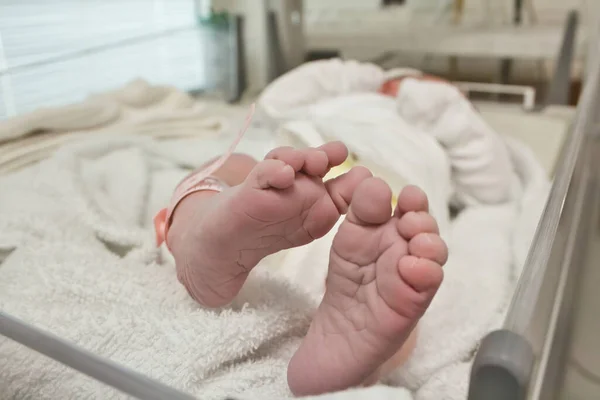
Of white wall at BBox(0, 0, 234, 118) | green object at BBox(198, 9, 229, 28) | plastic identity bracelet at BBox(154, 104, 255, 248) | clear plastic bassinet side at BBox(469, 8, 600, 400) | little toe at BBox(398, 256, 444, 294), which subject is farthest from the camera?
Result: green object at BBox(198, 9, 229, 28)

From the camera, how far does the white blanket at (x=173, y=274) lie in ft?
1.65

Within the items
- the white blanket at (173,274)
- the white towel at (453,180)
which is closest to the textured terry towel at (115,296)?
the white blanket at (173,274)

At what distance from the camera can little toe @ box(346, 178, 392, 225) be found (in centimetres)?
45

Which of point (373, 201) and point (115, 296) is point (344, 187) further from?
point (115, 296)

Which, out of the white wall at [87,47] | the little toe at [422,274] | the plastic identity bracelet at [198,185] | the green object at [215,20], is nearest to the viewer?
the little toe at [422,274]

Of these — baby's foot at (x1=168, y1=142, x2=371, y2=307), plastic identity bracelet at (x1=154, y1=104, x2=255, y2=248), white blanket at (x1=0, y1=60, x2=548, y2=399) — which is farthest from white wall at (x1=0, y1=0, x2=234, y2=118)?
baby's foot at (x1=168, y1=142, x2=371, y2=307)

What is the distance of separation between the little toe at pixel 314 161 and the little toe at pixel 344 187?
1.0 inches

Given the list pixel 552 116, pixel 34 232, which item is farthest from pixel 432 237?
pixel 552 116

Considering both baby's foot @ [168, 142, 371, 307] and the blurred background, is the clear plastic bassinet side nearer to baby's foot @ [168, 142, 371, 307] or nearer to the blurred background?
baby's foot @ [168, 142, 371, 307]

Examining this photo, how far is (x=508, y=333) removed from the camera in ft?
0.98

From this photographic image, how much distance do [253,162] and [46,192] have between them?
30 centimetres

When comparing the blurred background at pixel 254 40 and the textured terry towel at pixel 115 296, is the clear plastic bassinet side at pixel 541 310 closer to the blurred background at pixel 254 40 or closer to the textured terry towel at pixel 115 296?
the textured terry towel at pixel 115 296

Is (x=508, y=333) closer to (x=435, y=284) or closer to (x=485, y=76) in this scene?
(x=435, y=284)

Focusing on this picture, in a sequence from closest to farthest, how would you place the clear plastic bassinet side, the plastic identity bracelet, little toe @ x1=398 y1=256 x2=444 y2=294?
the clear plastic bassinet side < little toe @ x1=398 y1=256 x2=444 y2=294 < the plastic identity bracelet
